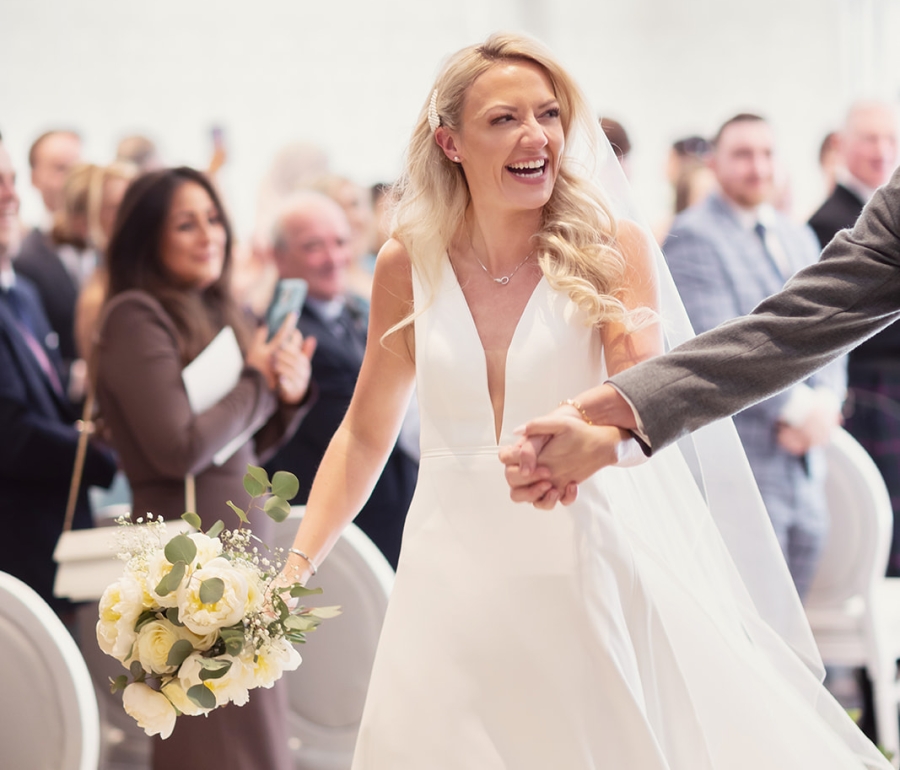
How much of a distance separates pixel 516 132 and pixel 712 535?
80 cm

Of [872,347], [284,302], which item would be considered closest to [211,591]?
[284,302]

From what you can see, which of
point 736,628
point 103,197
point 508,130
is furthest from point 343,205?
point 736,628

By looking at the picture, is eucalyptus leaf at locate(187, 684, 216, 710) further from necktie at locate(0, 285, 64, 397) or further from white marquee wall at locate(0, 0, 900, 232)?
white marquee wall at locate(0, 0, 900, 232)

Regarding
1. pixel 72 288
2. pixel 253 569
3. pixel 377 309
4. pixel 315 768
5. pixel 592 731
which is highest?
pixel 377 309

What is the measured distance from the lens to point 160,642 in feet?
5.57

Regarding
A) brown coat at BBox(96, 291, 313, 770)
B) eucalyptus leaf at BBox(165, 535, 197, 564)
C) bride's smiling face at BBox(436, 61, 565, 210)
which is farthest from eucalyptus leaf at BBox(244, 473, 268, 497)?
brown coat at BBox(96, 291, 313, 770)

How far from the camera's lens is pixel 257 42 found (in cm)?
740

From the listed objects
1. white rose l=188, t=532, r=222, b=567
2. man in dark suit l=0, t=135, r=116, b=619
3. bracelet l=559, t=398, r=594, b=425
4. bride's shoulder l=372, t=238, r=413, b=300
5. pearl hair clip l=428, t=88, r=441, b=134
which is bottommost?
man in dark suit l=0, t=135, r=116, b=619

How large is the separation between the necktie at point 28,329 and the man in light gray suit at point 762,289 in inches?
87.4

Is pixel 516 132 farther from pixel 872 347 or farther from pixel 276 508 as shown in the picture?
pixel 872 347

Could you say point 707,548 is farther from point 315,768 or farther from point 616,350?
point 315,768

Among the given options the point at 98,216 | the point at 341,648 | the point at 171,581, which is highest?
the point at 171,581

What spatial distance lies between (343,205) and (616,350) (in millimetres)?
3252

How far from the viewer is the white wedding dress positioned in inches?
71.9
